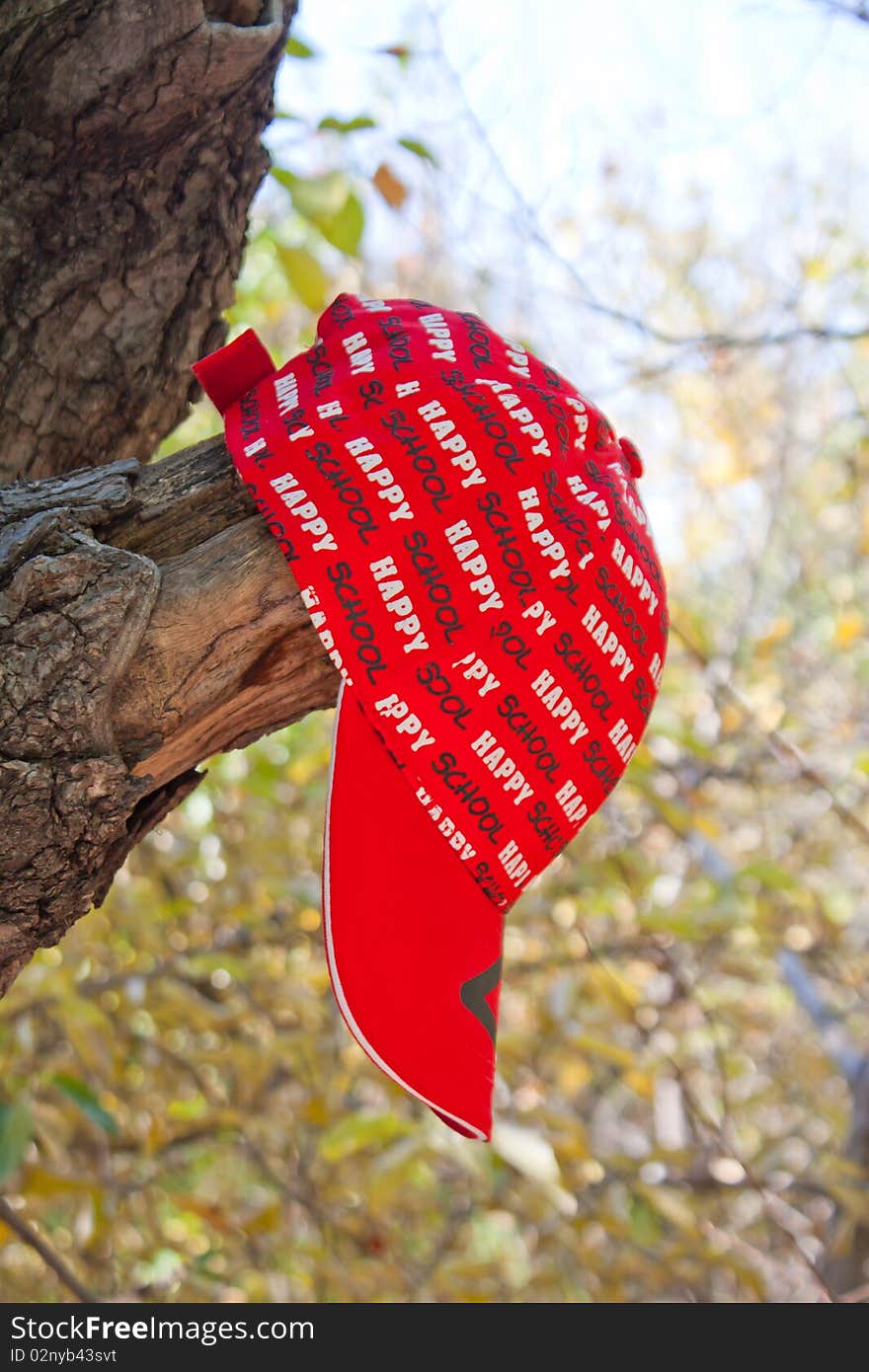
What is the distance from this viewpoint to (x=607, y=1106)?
2.90 m

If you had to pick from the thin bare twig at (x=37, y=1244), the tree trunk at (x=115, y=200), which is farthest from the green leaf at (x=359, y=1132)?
the tree trunk at (x=115, y=200)

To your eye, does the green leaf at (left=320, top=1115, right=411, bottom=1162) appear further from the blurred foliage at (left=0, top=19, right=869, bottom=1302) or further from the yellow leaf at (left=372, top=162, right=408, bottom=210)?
the yellow leaf at (left=372, top=162, right=408, bottom=210)

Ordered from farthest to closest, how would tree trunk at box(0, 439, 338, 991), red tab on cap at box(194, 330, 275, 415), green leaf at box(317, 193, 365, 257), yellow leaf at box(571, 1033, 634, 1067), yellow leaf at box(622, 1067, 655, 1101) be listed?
yellow leaf at box(622, 1067, 655, 1101) → yellow leaf at box(571, 1033, 634, 1067) → green leaf at box(317, 193, 365, 257) → red tab on cap at box(194, 330, 275, 415) → tree trunk at box(0, 439, 338, 991)

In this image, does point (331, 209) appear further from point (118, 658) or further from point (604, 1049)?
point (604, 1049)

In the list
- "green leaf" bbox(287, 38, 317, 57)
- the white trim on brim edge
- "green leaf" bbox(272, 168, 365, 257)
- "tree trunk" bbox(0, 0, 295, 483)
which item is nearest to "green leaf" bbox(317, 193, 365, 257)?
"green leaf" bbox(272, 168, 365, 257)

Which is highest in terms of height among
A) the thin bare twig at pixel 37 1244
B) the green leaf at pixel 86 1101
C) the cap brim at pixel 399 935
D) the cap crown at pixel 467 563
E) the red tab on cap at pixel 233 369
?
the red tab on cap at pixel 233 369

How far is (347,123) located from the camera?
0.96 meters

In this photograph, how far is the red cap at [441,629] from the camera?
60 cm

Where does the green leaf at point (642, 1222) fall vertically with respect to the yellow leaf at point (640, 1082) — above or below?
below

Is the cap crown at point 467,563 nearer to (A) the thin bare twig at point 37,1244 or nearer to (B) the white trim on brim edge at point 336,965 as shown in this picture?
(B) the white trim on brim edge at point 336,965

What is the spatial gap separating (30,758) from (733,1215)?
2.61m

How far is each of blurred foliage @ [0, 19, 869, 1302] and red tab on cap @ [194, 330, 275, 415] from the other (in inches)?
14.6

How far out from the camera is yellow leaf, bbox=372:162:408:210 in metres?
1.17
